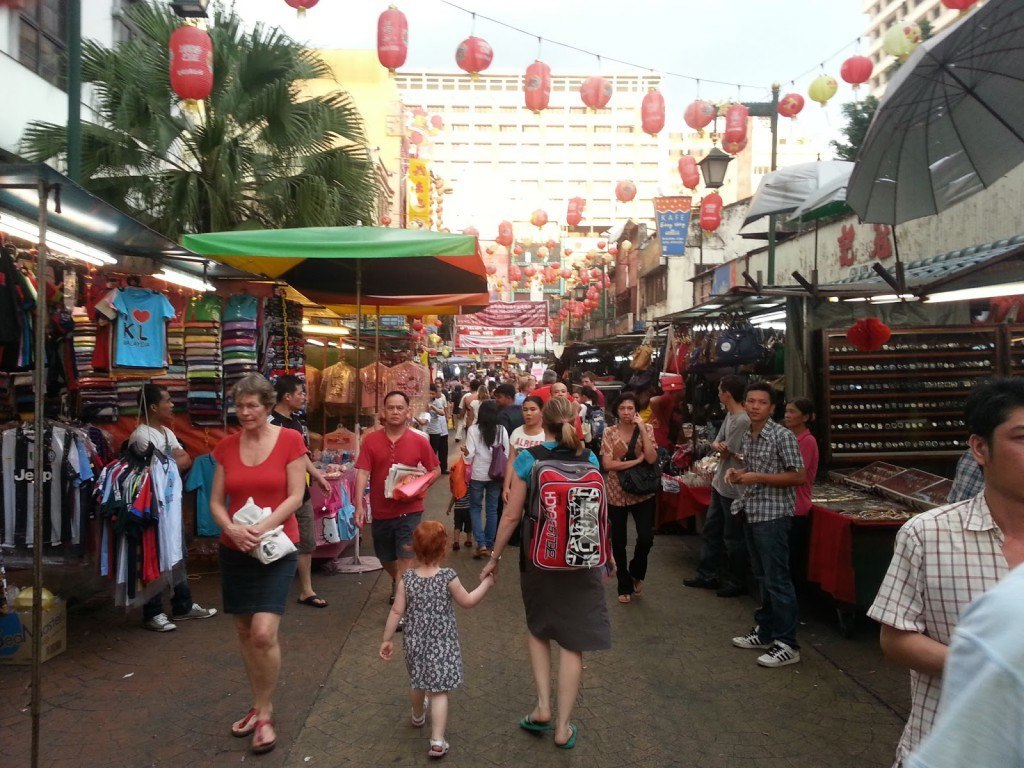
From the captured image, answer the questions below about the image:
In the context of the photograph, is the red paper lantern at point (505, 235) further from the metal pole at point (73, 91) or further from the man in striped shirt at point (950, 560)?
the man in striped shirt at point (950, 560)

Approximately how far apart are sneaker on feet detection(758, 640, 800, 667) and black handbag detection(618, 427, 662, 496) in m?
1.55

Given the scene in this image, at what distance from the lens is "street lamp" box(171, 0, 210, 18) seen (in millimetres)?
7222

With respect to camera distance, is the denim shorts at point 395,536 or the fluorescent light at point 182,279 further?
the fluorescent light at point 182,279

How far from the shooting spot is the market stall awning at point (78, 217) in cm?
350

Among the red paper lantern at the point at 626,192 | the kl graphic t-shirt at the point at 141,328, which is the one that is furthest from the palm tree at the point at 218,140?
the red paper lantern at the point at 626,192

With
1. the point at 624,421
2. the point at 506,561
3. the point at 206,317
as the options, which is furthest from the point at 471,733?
the point at 206,317

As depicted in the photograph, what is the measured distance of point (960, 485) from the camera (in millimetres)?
3723

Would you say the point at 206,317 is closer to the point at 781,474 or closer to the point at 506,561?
the point at 506,561

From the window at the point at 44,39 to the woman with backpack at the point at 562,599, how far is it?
10827 millimetres

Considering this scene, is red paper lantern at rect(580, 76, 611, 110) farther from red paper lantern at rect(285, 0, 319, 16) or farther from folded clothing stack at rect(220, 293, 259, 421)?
folded clothing stack at rect(220, 293, 259, 421)

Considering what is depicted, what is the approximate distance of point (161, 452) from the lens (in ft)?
18.1

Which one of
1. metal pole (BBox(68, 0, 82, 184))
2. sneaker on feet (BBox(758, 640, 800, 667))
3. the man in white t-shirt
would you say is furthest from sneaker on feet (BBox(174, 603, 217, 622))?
sneaker on feet (BBox(758, 640, 800, 667))

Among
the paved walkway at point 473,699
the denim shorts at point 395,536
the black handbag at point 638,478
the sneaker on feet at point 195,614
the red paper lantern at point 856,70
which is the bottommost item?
the paved walkway at point 473,699

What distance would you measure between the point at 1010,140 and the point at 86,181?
1000cm
